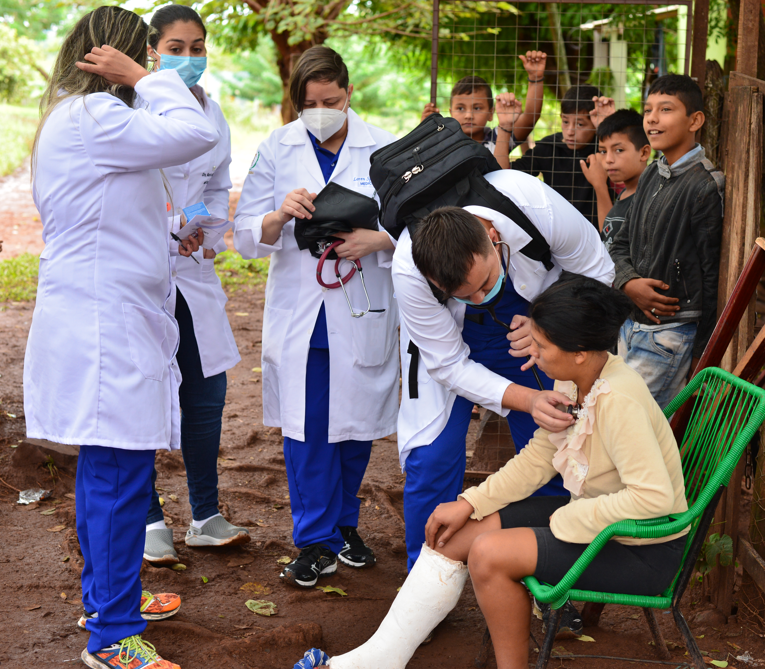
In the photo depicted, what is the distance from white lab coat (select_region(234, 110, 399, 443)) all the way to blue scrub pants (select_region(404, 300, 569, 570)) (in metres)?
0.53

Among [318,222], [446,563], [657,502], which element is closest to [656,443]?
[657,502]

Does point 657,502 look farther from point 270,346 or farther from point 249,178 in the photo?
point 249,178

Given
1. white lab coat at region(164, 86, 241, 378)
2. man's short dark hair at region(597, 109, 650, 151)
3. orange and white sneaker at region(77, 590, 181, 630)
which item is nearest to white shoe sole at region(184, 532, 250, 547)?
orange and white sneaker at region(77, 590, 181, 630)

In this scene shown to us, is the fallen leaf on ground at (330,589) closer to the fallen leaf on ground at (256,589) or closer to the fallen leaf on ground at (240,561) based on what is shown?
the fallen leaf on ground at (256,589)

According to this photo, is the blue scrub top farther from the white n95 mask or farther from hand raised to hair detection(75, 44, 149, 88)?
hand raised to hair detection(75, 44, 149, 88)

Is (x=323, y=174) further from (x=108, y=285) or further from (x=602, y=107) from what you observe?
(x=602, y=107)

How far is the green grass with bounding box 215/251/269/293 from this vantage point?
9.62 meters

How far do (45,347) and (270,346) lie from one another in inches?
41.9

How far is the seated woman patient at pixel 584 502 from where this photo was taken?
2121 mm

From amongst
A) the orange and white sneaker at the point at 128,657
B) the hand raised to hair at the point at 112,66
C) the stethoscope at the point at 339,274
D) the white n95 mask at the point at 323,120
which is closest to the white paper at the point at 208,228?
the stethoscope at the point at 339,274

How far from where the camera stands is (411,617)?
2.33m

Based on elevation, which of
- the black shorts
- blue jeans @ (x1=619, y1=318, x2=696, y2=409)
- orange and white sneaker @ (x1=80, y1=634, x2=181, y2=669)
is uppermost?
blue jeans @ (x1=619, y1=318, x2=696, y2=409)

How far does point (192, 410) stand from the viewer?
133 inches

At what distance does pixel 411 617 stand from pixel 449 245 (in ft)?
3.58
